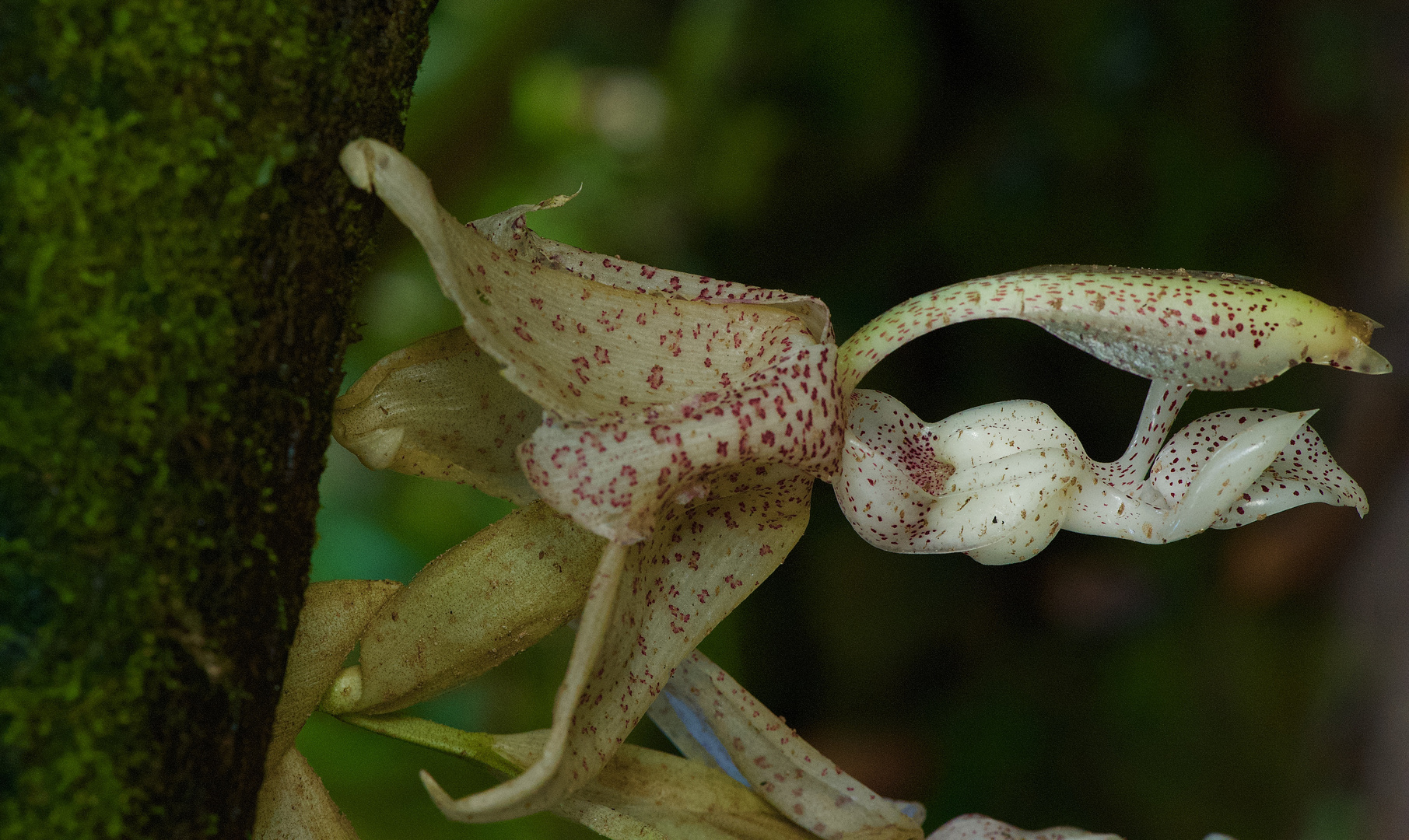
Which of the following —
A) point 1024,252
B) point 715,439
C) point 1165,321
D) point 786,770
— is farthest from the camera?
point 1024,252

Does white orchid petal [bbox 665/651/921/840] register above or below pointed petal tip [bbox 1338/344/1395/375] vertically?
below

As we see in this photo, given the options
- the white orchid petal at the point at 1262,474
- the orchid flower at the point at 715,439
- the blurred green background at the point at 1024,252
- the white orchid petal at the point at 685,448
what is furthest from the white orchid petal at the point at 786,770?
the blurred green background at the point at 1024,252

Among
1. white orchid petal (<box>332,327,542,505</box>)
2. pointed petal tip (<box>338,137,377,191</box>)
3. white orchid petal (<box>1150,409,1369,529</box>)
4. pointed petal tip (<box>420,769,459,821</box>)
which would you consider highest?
pointed petal tip (<box>338,137,377,191</box>)

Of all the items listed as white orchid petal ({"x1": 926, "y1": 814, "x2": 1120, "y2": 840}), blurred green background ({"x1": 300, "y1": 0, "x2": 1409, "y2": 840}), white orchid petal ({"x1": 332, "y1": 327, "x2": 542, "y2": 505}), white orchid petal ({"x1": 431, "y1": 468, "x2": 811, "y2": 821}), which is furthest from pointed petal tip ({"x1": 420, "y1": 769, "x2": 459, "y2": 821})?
blurred green background ({"x1": 300, "y1": 0, "x2": 1409, "y2": 840})

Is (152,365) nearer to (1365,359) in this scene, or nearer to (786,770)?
(786,770)

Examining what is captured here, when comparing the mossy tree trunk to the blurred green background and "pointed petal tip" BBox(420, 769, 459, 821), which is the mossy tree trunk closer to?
"pointed petal tip" BBox(420, 769, 459, 821)

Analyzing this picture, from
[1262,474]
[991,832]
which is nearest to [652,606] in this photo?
[991,832]

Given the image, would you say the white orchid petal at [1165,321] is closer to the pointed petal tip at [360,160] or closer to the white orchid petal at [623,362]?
the white orchid petal at [623,362]
